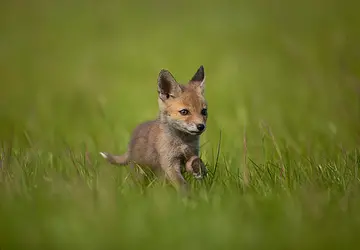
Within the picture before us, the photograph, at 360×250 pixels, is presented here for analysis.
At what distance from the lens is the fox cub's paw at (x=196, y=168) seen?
17.7ft

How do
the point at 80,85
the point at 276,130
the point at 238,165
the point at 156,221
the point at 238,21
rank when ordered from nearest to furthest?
the point at 156,221
the point at 238,165
the point at 276,130
the point at 80,85
the point at 238,21

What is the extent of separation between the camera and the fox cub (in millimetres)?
5543

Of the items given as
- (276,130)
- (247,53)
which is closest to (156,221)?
(276,130)

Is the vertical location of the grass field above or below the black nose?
below

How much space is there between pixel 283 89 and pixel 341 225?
6989mm

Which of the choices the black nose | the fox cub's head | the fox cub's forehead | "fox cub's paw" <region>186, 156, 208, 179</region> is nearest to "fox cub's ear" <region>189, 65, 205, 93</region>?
the fox cub's head

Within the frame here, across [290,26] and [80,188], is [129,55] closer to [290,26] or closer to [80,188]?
[290,26]

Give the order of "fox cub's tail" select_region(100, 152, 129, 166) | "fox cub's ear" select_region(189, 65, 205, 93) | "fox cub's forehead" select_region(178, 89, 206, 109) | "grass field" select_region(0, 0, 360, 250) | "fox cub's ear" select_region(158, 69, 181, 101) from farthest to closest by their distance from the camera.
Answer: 1. "fox cub's tail" select_region(100, 152, 129, 166)
2. "fox cub's ear" select_region(189, 65, 205, 93)
3. "fox cub's ear" select_region(158, 69, 181, 101)
4. "fox cub's forehead" select_region(178, 89, 206, 109)
5. "grass field" select_region(0, 0, 360, 250)

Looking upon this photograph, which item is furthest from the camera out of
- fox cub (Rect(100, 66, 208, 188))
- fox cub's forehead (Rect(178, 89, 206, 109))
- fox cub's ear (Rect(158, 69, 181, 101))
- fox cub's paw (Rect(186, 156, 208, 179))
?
fox cub's ear (Rect(158, 69, 181, 101))

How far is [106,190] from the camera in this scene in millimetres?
4449

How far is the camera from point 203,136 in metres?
8.05

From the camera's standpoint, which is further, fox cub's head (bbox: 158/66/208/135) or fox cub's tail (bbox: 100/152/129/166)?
fox cub's tail (bbox: 100/152/129/166)

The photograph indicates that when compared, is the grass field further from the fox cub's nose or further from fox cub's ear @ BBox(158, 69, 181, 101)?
fox cub's ear @ BBox(158, 69, 181, 101)

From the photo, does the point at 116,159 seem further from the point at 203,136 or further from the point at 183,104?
the point at 203,136
